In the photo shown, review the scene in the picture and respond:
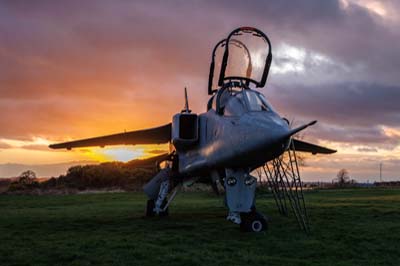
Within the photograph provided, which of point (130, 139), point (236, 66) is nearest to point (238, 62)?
point (236, 66)

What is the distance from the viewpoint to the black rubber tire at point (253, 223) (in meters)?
10.6

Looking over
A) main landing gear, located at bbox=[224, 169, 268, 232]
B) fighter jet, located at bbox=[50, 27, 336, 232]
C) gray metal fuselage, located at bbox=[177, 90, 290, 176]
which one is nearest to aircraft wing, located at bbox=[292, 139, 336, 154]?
fighter jet, located at bbox=[50, 27, 336, 232]

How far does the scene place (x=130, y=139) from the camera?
18.3 metres

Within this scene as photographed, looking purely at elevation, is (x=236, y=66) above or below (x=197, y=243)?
above

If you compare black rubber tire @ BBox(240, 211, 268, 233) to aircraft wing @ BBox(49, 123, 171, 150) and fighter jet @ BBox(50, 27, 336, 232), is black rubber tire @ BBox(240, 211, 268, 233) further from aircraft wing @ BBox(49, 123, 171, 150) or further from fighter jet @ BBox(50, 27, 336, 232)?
aircraft wing @ BBox(49, 123, 171, 150)

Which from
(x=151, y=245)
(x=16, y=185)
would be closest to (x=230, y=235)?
(x=151, y=245)

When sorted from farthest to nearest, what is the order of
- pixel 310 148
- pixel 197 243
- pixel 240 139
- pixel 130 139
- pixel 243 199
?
1. pixel 310 148
2. pixel 130 139
3. pixel 243 199
4. pixel 240 139
5. pixel 197 243

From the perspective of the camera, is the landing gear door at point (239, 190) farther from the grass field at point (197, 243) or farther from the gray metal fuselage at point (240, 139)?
the grass field at point (197, 243)

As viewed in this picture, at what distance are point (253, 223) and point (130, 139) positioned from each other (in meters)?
8.99

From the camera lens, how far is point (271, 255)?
26.2 ft

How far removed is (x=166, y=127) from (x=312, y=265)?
1117cm

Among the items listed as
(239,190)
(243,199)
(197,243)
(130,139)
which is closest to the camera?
(197,243)

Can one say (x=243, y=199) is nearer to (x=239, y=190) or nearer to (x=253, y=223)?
(x=239, y=190)

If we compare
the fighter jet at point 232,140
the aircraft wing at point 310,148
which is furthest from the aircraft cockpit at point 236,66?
the aircraft wing at point 310,148
